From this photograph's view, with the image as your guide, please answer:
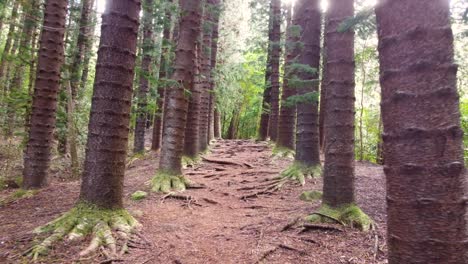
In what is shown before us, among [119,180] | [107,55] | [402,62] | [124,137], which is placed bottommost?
[119,180]

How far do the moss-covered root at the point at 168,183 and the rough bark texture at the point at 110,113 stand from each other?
8.93 feet

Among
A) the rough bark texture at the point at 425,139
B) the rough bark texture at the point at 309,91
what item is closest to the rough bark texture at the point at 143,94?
the rough bark texture at the point at 309,91

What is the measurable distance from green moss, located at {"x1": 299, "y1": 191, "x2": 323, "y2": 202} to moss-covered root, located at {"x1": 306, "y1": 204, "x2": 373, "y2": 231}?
1649 millimetres

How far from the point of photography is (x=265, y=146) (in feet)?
52.3

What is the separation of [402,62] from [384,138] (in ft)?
1.38

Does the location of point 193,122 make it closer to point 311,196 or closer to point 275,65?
point 311,196

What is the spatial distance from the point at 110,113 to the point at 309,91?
5.37m

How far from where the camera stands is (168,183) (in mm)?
8078

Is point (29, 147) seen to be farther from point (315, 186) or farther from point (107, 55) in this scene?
point (315, 186)

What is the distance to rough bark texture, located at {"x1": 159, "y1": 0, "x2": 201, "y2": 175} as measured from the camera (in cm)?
838

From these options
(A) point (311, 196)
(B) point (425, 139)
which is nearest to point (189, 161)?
(A) point (311, 196)

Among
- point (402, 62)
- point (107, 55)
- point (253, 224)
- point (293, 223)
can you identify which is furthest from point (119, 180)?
point (402, 62)

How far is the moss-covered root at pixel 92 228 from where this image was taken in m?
4.07

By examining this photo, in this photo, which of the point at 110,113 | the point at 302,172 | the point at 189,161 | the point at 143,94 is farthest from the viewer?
the point at 143,94
